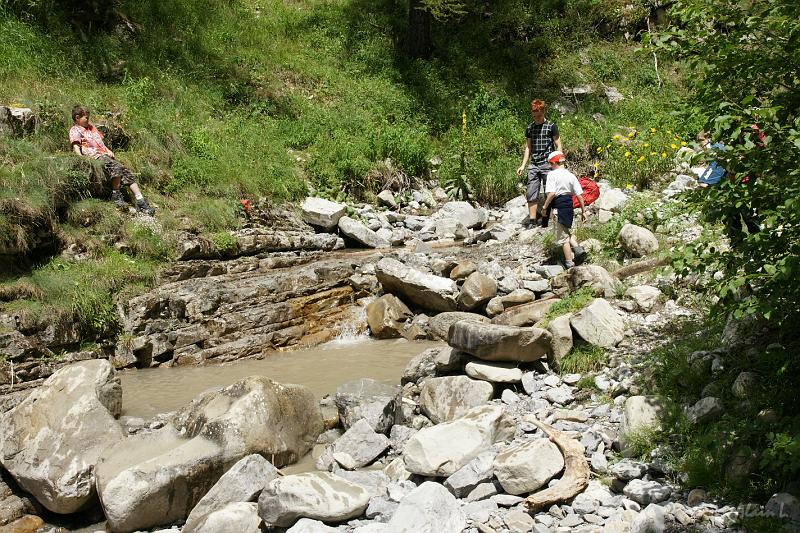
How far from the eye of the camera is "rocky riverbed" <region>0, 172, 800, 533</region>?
187 inches

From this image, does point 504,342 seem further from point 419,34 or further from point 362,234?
point 419,34

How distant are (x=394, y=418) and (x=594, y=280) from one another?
3215mm

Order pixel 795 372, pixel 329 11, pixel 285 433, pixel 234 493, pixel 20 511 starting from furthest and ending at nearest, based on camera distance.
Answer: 1. pixel 329 11
2. pixel 285 433
3. pixel 20 511
4. pixel 234 493
5. pixel 795 372

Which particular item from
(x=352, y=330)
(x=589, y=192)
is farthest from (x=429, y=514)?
(x=589, y=192)

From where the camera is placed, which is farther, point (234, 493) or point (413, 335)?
point (413, 335)

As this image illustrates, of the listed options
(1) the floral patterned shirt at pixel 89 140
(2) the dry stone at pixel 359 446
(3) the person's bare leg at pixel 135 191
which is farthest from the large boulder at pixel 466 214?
(2) the dry stone at pixel 359 446

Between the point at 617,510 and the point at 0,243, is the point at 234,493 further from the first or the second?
the point at 0,243

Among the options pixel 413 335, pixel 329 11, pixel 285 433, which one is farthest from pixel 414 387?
pixel 329 11

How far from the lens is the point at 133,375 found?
29.0 feet

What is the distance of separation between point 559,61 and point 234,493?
17385 millimetres

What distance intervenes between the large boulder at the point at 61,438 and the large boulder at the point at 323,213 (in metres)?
6.75

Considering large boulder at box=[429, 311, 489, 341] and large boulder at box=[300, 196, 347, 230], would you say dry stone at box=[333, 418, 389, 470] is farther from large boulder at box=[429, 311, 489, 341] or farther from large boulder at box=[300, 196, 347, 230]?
large boulder at box=[300, 196, 347, 230]

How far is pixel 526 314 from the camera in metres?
8.18

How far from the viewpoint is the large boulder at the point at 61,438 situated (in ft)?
18.6
